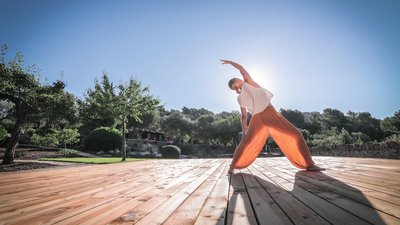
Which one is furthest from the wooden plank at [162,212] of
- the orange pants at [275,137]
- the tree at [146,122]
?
the tree at [146,122]

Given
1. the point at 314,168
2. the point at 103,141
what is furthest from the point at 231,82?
the point at 103,141

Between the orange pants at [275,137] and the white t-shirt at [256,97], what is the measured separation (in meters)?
0.09

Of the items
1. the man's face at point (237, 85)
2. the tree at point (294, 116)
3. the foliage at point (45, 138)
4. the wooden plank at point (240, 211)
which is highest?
the tree at point (294, 116)

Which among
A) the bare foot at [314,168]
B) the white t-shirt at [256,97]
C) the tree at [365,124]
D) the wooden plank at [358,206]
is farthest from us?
the tree at [365,124]

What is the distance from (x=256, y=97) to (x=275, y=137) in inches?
29.3

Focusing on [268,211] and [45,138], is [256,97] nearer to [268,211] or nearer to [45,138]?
[268,211]

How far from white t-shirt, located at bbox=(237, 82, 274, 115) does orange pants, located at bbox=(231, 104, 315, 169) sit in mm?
91

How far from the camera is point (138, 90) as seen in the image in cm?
1609

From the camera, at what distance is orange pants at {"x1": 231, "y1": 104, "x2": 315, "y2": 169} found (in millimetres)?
3898

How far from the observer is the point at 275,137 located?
4.07 m

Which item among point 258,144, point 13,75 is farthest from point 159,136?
point 258,144

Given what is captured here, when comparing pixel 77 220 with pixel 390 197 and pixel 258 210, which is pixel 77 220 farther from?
pixel 390 197

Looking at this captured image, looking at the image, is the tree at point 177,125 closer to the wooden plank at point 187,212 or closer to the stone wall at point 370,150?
the stone wall at point 370,150

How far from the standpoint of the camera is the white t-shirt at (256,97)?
406 centimetres
